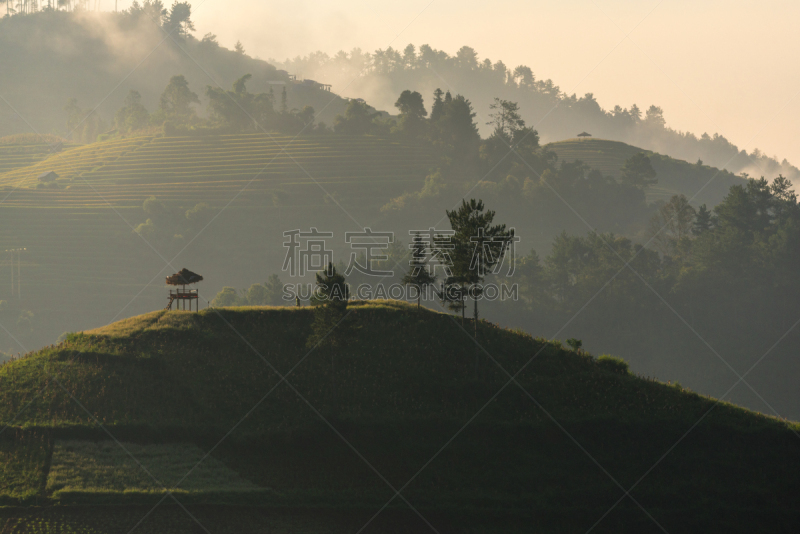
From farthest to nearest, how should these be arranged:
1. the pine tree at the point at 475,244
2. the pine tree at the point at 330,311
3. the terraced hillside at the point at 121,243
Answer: the terraced hillside at the point at 121,243
the pine tree at the point at 475,244
the pine tree at the point at 330,311

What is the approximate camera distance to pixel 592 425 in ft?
143

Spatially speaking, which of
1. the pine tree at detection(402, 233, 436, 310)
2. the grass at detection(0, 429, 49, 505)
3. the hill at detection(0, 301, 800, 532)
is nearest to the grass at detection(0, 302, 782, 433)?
the hill at detection(0, 301, 800, 532)

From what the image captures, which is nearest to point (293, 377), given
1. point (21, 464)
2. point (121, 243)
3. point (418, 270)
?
point (418, 270)

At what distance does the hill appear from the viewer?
37.1 meters

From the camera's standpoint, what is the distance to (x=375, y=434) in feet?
140

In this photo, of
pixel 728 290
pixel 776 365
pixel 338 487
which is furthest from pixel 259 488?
pixel 728 290

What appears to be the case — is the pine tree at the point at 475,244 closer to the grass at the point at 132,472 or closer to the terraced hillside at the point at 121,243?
the grass at the point at 132,472

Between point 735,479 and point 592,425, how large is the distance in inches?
361

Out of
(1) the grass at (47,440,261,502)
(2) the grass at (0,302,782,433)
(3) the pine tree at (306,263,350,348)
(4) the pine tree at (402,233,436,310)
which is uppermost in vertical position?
(4) the pine tree at (402,233,436,310)

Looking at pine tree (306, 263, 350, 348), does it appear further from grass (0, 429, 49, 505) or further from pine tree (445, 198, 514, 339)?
grass (0, 429, 49, 505)

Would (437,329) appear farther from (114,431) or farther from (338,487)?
(114,431)

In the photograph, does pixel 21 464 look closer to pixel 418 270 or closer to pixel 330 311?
pixel 330 311

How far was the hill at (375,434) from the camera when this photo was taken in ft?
122

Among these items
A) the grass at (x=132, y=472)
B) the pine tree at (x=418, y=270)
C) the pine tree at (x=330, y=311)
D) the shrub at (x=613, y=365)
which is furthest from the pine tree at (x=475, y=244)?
the grass at (x=132, y=472)
